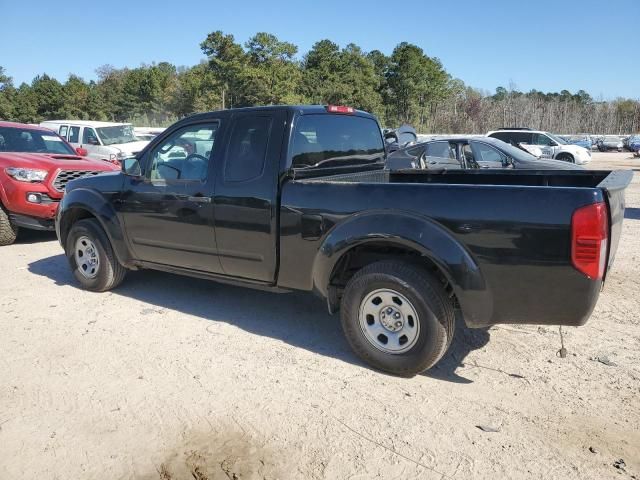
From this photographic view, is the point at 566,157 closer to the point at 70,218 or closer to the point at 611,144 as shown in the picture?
the point at 70,218

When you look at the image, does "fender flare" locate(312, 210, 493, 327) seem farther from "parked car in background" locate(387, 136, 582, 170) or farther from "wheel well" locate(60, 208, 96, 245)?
"parked car in background" locate(387, 136, 582, 170)

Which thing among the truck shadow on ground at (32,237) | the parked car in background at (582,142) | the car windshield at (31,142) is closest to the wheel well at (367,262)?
the truck shadow on ground at (32,237)

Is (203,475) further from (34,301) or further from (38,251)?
(38,251)

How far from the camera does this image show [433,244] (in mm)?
3369

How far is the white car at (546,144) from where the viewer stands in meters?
22.7

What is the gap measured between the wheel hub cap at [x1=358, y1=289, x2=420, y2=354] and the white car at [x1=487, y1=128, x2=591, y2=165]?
67.4ft

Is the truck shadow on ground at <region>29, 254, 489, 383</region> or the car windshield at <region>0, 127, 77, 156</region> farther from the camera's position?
the car windshield at <region>0, 127, 77, 156</region>

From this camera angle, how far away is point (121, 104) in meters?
59.4

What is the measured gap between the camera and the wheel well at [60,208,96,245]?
5.69 meters

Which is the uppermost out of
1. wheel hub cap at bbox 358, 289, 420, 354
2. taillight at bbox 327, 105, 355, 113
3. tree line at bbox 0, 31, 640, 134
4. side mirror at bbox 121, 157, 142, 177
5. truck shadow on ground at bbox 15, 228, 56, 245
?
tree line at bbox 0, 31, 640, 134

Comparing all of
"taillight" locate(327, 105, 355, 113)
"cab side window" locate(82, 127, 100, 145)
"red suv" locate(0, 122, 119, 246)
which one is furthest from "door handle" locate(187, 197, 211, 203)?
"cab side window" locate(82, 127, 100, 145)

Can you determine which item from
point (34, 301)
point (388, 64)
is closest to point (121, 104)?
point (388, 64)

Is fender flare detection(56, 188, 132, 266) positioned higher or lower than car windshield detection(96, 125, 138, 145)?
lower

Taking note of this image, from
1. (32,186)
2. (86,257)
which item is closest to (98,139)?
(32,186)
